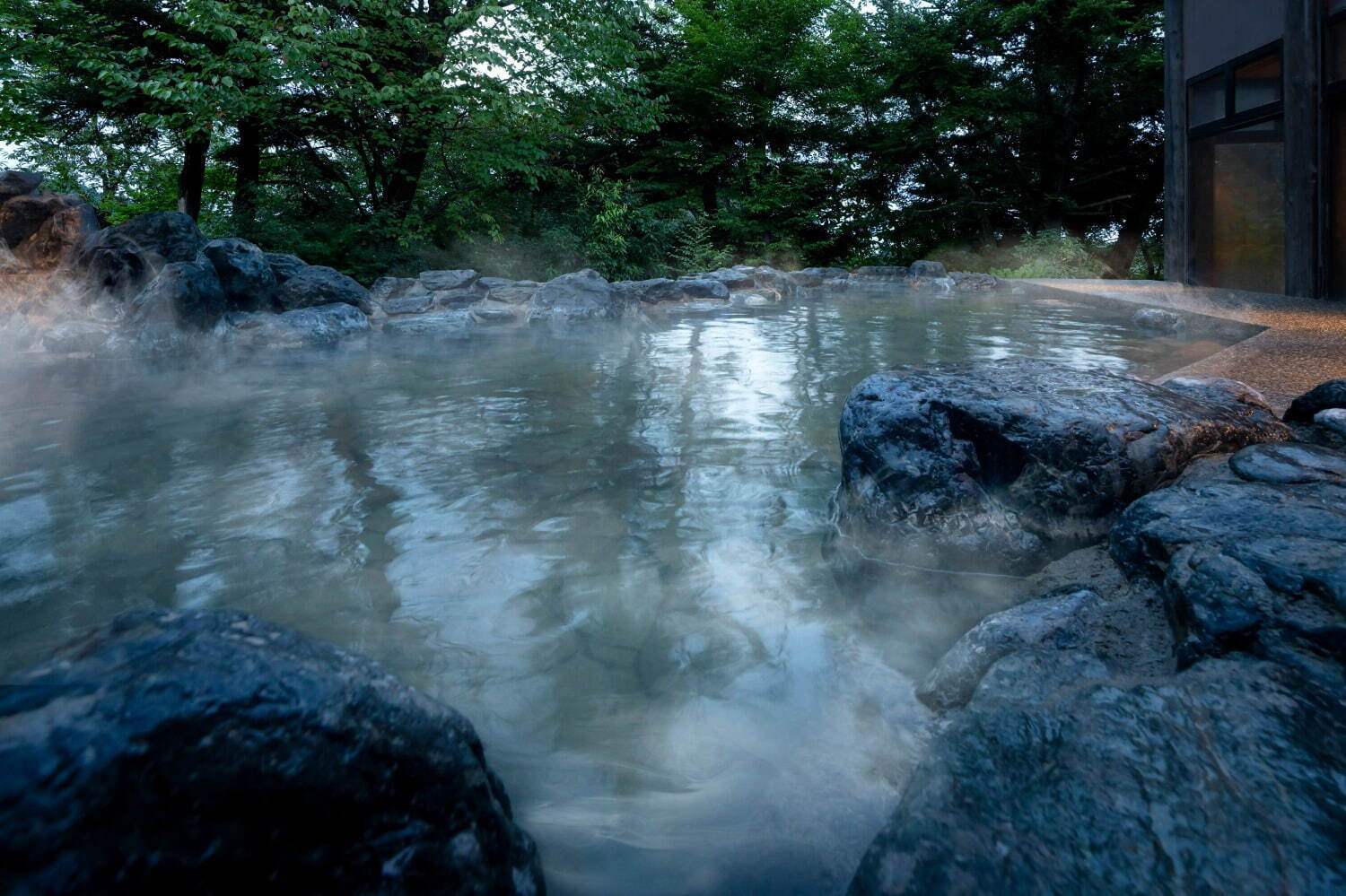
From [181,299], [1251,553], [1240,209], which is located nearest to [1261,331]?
[1240,209]

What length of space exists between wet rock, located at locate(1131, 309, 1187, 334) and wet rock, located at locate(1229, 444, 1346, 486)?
555 cm

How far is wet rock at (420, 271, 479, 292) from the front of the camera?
12.9 metres

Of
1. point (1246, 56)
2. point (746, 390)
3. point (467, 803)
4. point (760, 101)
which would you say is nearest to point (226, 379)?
point (746, 390)

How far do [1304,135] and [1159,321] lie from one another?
2.09 m

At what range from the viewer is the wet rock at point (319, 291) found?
10688mm

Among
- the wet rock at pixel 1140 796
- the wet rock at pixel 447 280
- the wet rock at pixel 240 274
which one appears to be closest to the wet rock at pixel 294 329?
the wet rock at pixel 240 274

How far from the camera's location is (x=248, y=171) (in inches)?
Result: 549

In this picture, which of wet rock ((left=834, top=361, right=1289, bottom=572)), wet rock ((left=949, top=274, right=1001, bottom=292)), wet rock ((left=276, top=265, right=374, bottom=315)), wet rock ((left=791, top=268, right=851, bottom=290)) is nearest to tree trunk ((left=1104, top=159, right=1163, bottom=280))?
wet rock ((left=949, top=274, right=1001, bottom=292))

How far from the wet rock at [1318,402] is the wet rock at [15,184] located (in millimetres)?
13941

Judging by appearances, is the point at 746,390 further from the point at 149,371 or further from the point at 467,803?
the point at 149,371

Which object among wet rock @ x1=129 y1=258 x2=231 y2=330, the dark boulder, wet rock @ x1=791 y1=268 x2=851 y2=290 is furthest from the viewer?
wet rock @ x1=791 y1=268 x2=851 y2=290

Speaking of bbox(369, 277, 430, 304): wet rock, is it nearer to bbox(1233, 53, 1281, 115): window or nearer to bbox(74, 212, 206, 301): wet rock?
bbox(74, 212, 206, 301): wet rock

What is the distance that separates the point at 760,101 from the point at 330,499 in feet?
57.6

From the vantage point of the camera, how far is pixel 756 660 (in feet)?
8.05
